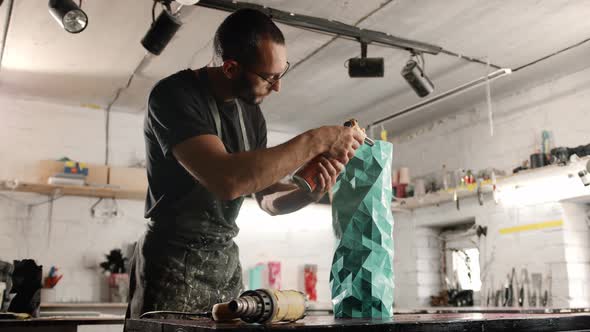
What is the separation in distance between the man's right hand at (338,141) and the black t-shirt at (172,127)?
284 mm

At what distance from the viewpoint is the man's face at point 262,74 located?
56.9 inches

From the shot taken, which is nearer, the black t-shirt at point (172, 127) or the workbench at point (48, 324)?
the black t-shirt at point (172, 127)

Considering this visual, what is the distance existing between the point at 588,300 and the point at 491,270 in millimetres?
792

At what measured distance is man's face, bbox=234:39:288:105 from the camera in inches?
56.9

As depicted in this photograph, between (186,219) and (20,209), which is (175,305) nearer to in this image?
(186,219)

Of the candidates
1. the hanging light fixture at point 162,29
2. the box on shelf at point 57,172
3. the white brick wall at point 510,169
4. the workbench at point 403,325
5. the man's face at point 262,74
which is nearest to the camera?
the workbench at point 403,325

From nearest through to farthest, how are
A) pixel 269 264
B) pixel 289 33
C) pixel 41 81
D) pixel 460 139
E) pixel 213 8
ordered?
pixel 213 8 < pixel 289 33 < pixel 41 81 < pixel 460 139 < pixel 269 264

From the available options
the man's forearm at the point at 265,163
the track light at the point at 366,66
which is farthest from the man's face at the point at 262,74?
the track light at the point at 366,66

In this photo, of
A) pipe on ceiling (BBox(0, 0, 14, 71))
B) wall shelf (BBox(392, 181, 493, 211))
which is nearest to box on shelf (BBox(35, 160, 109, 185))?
pipe on ceiling (BBox(0, 0, 14, 71))

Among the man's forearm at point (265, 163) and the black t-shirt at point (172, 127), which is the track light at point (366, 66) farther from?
the man's forearm at point (265, 163)

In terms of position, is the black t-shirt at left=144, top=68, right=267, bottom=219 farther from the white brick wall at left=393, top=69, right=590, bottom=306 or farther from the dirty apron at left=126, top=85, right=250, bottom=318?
the white brick wall at left=393, top=69, right=590, bottom=306

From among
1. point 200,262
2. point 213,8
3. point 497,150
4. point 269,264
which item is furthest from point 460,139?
point 200,262

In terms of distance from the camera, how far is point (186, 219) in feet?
4.66

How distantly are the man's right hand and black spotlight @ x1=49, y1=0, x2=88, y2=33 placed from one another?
2133 mm
